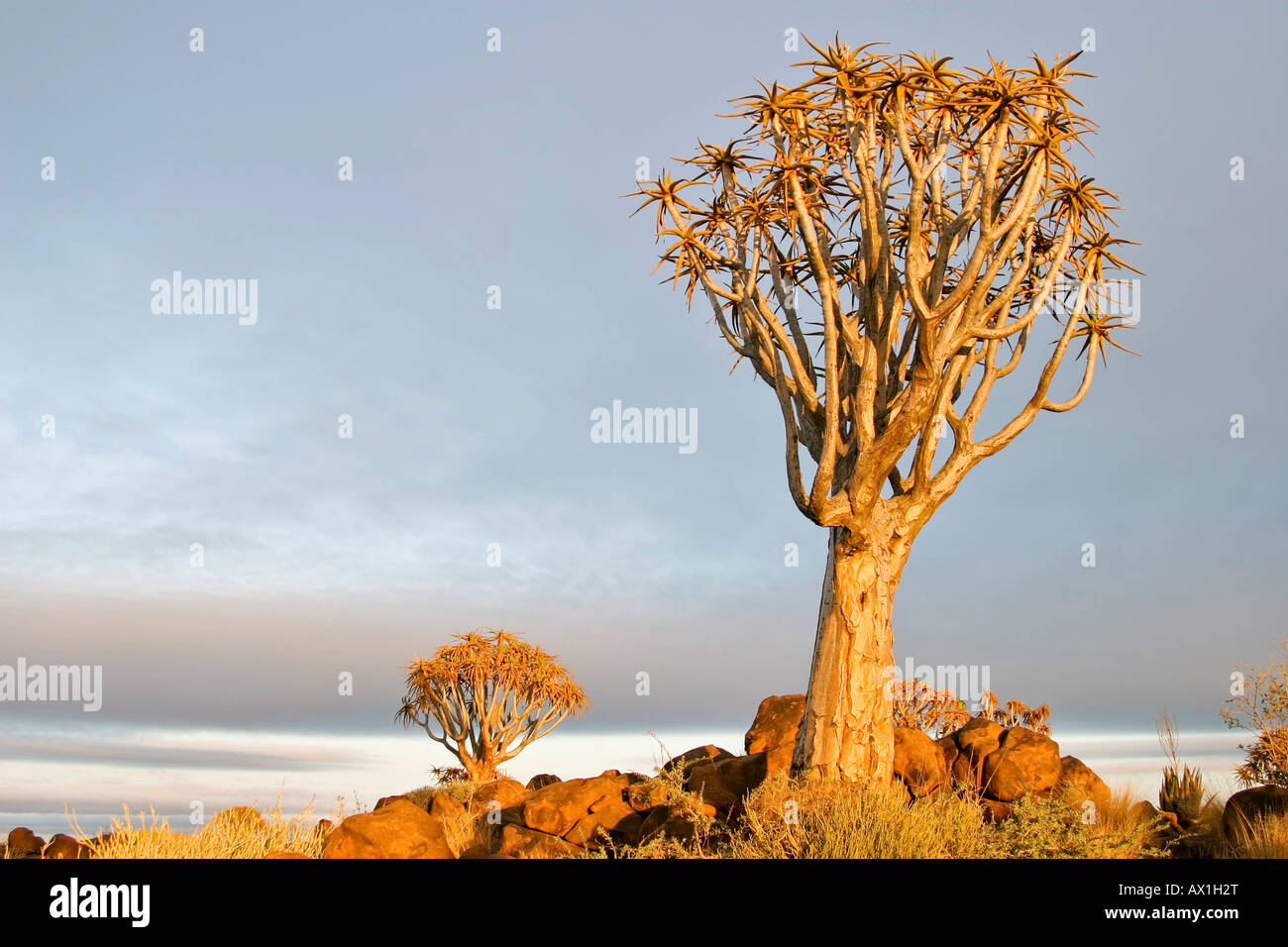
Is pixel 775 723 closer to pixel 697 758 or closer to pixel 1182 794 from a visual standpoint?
pixel 697 758

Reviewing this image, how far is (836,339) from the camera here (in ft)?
33.9

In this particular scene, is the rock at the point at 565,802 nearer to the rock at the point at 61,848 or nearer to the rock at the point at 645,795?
the rock at the point at 645,795

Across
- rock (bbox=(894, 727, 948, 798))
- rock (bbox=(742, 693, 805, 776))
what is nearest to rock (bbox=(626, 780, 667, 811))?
rock (bbox=(742, 693, 805, 776))

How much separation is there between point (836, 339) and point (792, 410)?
37.6 inches

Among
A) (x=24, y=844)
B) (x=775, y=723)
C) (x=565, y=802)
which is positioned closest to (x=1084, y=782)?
(x=775, y=723)

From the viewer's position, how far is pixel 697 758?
12.2 metres

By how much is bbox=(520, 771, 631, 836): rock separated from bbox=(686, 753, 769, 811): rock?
960 mm

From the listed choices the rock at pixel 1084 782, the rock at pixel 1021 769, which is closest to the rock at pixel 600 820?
the rock at pixel 1021 769

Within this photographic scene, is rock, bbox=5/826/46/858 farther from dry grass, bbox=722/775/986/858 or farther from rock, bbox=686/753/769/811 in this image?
dry grass, bbox=722/775/986/858

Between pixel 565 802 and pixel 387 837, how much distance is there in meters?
2.11
